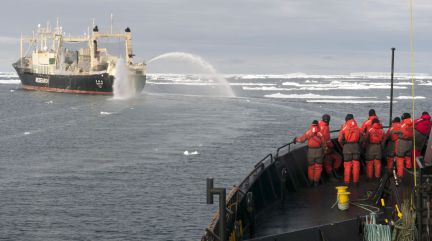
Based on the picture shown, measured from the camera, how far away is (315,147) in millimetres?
14133

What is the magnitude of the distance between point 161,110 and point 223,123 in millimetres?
18504

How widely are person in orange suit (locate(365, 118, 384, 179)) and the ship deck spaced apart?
36 cm

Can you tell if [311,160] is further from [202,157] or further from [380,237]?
[202,157]

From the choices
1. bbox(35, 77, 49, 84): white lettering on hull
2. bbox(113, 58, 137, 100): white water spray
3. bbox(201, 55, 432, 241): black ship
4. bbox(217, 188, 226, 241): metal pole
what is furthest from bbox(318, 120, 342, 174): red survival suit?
bbox(35, 77, 49, 84): white lettering on hull

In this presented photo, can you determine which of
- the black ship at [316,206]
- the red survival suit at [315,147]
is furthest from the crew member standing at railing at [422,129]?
the red survival suit at [315,147]

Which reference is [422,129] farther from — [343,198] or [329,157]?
[343,198]

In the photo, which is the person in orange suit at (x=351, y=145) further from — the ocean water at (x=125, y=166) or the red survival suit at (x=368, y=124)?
the ocean water at (x=125, y=166)

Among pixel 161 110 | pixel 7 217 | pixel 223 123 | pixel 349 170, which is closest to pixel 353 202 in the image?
pixel 349 170

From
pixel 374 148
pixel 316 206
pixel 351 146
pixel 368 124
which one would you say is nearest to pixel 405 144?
pixel 374 148

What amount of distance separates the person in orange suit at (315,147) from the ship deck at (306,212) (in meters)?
0.41

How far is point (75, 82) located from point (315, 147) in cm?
9681

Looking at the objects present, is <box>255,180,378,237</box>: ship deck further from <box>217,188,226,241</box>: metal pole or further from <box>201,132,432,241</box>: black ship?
<box>217,188,226,241</box>: metal pole

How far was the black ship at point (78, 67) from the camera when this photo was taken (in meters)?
103

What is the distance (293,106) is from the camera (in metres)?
79.2
